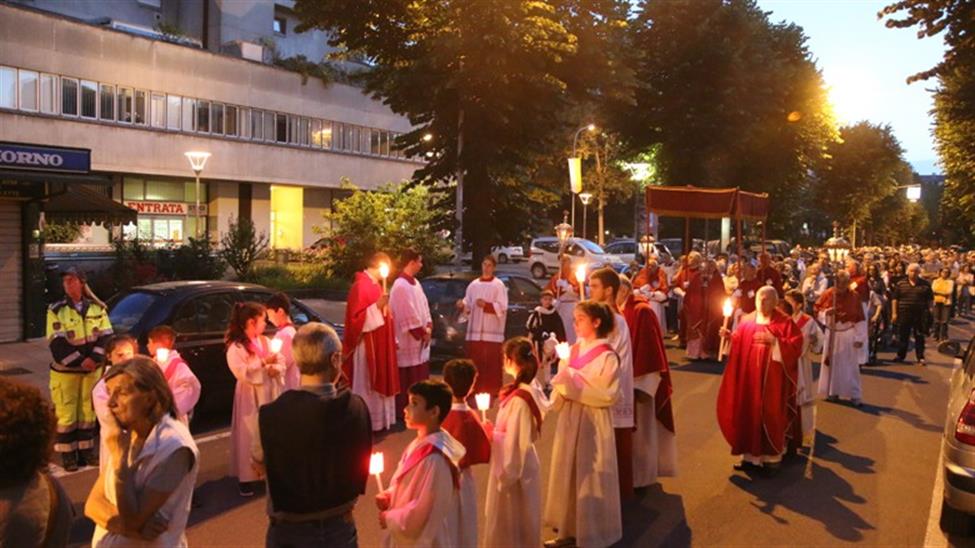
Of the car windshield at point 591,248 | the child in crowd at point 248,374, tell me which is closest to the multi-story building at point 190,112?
the car windshield at point 591,248

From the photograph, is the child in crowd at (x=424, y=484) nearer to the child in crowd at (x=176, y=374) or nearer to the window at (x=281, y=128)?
the child in crowd at (x=176, y=374)

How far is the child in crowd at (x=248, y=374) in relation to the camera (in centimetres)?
670

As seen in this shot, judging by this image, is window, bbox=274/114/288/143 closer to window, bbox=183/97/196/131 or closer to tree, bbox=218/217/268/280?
window, bbox=183/97/196/131

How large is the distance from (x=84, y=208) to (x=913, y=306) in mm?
16014

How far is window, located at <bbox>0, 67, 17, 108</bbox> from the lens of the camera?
110 feet

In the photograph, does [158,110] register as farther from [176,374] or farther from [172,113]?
[176,374]

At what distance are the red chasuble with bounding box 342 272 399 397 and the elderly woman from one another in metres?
5.72

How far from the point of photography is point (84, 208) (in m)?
17.7

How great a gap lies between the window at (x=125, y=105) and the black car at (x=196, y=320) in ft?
104

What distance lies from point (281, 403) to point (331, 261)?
25045 millimetres

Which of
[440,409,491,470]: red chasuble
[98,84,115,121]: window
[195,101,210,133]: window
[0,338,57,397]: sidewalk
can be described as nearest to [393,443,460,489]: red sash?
[440,409,491,470]: red chasuble

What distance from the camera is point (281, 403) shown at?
3486 millimetres

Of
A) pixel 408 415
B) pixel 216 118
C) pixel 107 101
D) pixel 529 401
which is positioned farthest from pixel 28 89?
pixel 408 415

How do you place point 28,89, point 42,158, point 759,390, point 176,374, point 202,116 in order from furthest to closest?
point 202,116, point 28,89, point 42,158, point 759,390, point 176,374
